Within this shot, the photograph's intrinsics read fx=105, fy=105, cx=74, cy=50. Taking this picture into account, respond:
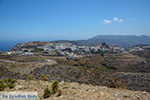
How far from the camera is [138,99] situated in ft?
18.7

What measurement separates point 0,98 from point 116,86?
822cm

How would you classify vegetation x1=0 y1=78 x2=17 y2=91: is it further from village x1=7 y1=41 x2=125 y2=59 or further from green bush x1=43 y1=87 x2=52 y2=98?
village x1=7 y1=41 x2=125 y2=59

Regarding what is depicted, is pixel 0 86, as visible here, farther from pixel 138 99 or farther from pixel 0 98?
pixel 138 99

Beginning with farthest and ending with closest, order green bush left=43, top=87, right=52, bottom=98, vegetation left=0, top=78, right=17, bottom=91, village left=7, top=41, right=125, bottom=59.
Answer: village left=7, top=41, right=125, bottom=59, vegetation left=0, top=78, right=17, bottom=91, green bush left=43, top=87, right=52, bottom=98

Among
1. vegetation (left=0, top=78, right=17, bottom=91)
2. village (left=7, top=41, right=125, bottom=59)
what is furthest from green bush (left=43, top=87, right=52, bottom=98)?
village (left=7, top=41, right=125, bottom=59)

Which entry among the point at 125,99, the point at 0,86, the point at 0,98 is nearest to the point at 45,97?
the point at 0,98

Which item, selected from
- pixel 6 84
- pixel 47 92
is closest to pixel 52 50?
pixel 6 84

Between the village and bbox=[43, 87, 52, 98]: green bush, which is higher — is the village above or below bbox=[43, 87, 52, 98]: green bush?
below

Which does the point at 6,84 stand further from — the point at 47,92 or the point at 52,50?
the point at 52,50

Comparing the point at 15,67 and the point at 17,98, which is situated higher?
the point at 17,98

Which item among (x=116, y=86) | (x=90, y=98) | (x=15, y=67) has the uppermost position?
(x=90, y=98)

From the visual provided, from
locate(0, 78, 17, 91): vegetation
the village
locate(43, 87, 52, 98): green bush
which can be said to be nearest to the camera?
locate(43, 87, 52, 98): green bush

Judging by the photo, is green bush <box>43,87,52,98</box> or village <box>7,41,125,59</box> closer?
green bush <box>43,87,52,98</box>

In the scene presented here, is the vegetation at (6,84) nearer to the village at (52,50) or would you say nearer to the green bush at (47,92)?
the green bush at (47,92)
